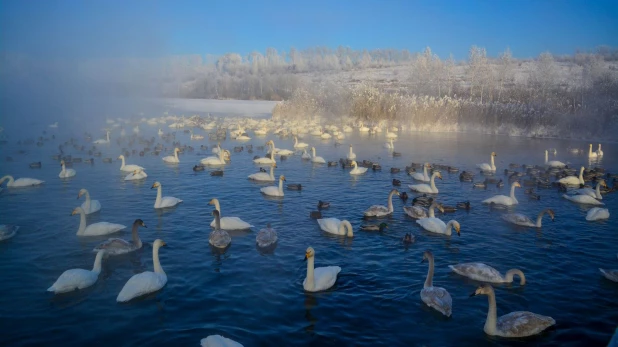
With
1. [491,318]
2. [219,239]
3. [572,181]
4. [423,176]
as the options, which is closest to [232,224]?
[219,239]

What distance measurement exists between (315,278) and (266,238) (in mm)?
2483

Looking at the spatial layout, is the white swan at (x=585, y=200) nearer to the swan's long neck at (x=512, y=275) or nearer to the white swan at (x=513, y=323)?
the swan's long neck at (x=512, y=275)

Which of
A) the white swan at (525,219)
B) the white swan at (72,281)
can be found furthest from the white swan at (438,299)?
the white swan at (72,281)

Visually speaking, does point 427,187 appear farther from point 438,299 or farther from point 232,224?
point 438,299

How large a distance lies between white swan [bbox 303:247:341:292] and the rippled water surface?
180 millimetres

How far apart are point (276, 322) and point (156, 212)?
298 inches

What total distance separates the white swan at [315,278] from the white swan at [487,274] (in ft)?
9.11

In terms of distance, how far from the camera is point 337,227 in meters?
11.8

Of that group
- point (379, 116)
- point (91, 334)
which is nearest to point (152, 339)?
point (91, 334)

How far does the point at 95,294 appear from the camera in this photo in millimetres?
8359

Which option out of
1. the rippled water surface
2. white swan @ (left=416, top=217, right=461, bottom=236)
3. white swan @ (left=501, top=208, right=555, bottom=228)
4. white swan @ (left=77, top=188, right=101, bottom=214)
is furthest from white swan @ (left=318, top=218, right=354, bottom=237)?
white swan @ (left=77, top=188, right=101, bottom=214)

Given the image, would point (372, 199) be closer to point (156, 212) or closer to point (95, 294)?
point (156, 212)

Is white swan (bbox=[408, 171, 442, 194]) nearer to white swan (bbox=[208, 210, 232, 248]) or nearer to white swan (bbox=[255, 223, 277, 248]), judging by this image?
white swan (bbox=[255, 223, 277, 248])

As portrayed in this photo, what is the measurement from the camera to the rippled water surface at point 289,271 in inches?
288
